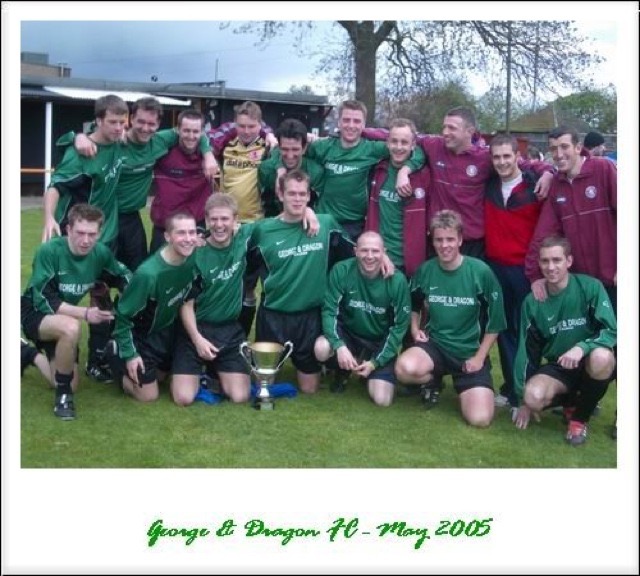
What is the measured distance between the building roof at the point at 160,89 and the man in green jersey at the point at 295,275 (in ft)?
64.6

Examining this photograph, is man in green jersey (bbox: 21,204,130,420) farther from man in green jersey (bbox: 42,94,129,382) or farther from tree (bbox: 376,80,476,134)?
tree (bbox: 376,80,476,134)

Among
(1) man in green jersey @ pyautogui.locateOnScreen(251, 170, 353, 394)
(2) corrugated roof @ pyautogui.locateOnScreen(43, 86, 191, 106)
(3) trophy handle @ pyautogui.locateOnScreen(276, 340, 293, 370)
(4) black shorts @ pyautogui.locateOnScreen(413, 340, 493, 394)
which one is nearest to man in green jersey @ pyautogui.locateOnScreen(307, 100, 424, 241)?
(1) man in green jersey @ pyautogui.locateOnScreen(251, 170, 353, 394)

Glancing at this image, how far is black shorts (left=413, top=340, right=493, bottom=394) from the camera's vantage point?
17.3 ft

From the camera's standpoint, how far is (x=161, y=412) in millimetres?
5141

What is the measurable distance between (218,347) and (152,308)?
1.92 feet

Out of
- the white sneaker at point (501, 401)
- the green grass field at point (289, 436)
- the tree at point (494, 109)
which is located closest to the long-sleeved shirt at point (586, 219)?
the white sneaker at point (501, 401)

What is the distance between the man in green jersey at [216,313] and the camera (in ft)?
17.5

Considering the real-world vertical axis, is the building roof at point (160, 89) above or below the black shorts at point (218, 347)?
above

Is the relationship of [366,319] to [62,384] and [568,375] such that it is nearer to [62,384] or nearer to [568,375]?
[568,375]

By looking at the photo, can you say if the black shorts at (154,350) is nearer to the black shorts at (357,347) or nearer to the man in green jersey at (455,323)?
the black shorts at (357,347)

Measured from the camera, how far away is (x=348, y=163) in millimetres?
6031

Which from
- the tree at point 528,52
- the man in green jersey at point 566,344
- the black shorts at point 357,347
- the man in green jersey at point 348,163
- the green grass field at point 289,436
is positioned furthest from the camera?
the tree at point 528,52

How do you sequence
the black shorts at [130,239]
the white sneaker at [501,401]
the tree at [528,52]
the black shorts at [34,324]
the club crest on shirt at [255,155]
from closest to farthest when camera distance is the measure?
the black shorts at [34,324] < the white sneaker at [501,401] < the black shorts at [130,239] < the club crest on shirt at [255,155] < the tree at [528,52]

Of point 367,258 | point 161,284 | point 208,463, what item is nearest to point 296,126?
point 367,258
